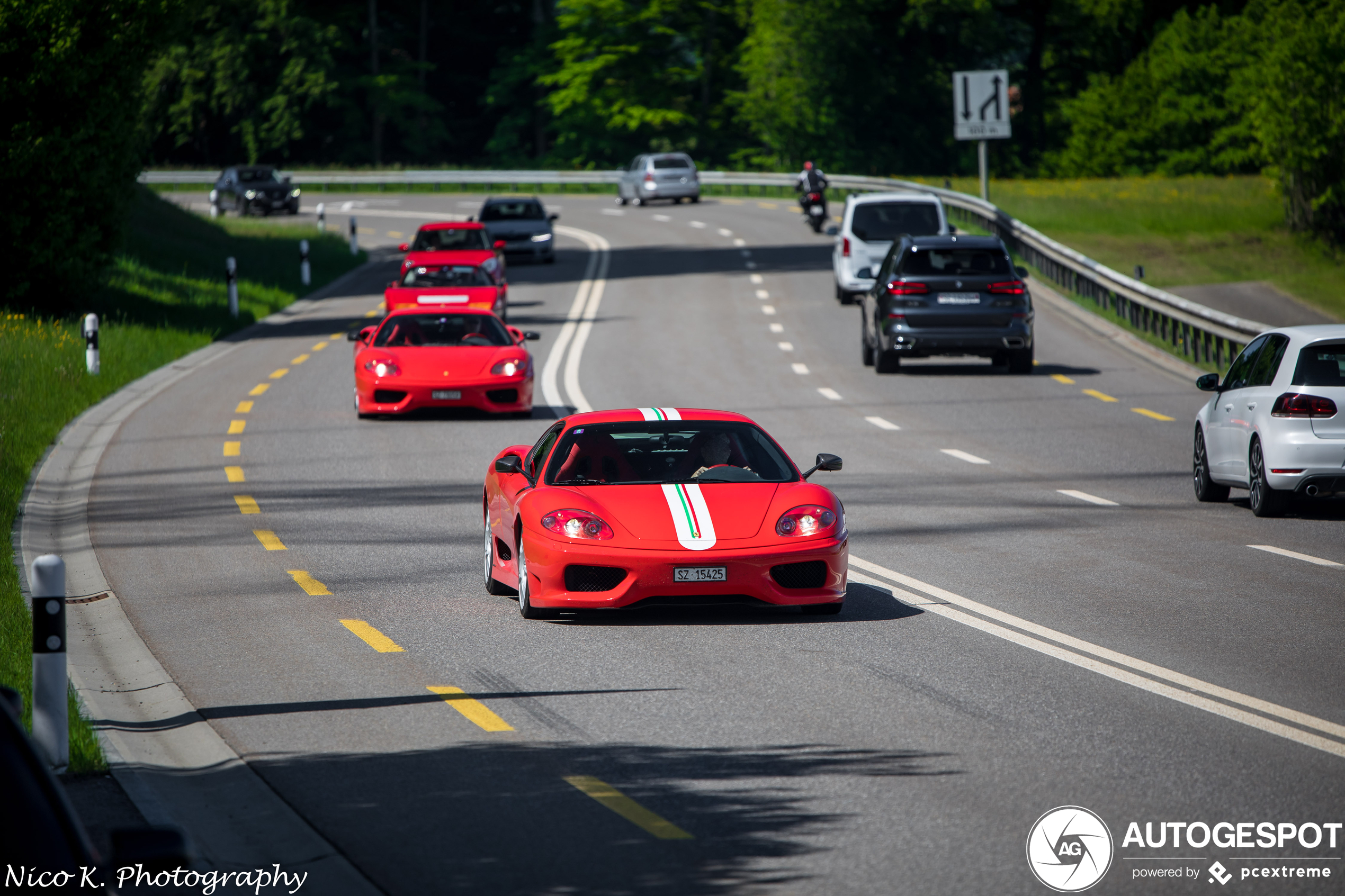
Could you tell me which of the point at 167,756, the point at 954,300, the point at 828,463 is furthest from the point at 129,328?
→ the point at 167,756

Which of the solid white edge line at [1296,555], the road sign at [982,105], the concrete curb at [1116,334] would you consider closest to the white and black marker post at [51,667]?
the solid white edge line at [1296,555]

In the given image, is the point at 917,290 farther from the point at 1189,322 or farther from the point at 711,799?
the point at 711,799

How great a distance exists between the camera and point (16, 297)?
2708 centimetres

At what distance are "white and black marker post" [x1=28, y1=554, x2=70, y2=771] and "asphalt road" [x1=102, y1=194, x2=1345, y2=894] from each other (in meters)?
0.79

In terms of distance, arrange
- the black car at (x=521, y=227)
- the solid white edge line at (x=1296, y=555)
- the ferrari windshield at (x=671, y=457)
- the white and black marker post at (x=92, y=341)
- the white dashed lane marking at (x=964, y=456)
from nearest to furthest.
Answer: the ferrari windshield at (x=671, y=457) < the solid white edge line at (x=1296, y=555) < the white dashed lane marking at (x=964, y=456) < the white and black marker post at (x=92, y=341) < the black car at (x=521, y=227)

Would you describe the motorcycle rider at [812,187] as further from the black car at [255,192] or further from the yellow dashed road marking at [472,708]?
the yellow dashed road marking at [472,708]

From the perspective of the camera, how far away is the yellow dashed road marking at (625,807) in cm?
627

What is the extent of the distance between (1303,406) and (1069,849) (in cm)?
932

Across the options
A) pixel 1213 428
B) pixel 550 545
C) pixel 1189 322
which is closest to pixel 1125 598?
pixel 550 545

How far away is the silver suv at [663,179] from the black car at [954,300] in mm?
38594

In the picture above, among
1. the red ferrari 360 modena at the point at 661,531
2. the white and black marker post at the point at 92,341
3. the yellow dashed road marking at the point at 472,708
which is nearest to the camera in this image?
the yellow dashed road marking at the point at 472,708

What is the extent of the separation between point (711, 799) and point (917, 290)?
18.7m

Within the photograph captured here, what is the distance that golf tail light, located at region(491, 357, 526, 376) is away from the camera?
2138 cm

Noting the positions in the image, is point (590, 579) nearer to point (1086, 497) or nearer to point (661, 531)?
point (661, 531)
